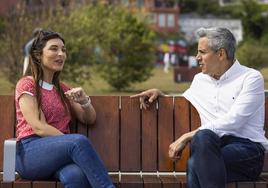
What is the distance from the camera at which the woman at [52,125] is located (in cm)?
406

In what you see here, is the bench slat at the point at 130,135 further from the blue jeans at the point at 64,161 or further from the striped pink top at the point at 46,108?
the blue jeans at the point at 64,161

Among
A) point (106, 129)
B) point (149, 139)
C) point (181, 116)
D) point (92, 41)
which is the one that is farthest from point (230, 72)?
point (92, 41)

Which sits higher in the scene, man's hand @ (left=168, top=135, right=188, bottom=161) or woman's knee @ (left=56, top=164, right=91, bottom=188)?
man's hand @ (left=168, top=135, right=188, bottom=161)

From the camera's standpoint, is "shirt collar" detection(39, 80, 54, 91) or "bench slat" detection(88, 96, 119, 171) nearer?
"shirt collar" detection(39, 80, 54, 91)

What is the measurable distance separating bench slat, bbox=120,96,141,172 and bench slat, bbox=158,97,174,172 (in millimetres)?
154

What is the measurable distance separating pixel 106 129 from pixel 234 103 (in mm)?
993

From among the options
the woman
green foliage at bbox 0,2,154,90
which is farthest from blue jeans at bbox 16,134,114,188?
green foliage at bbox 0,2,154,90

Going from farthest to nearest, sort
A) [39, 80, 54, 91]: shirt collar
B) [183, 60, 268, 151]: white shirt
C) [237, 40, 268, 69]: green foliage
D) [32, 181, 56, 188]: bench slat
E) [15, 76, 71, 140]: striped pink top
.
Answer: [237, 40, 268, 69]: green foliage, [39, 80, 54, 91]: shirt collar, [15, 76, 71, 140]: striped pink top, [183, 60, 268, 151]: white shirt, [32, 181, 56, 188]: bench slat

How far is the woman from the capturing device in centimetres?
406

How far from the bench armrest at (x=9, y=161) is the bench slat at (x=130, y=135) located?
0.91 m

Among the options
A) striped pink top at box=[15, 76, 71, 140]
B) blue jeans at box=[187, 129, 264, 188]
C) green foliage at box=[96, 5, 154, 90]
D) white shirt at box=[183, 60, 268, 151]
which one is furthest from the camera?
green foliage at box=[96, 5, 154, 90]

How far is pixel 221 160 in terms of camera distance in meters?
4.05

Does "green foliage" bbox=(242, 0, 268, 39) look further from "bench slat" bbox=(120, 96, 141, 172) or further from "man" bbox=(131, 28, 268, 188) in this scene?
"man" bbox=(131, 28, 268, 188)

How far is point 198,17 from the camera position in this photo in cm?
9706
